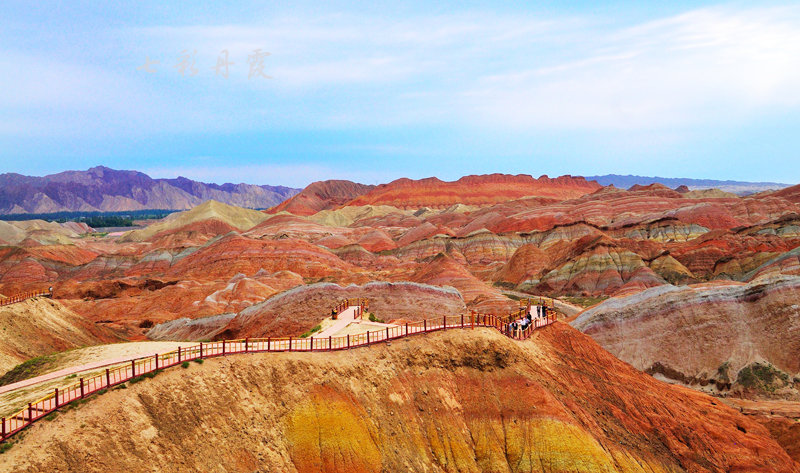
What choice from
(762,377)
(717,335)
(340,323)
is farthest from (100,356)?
(762,377)

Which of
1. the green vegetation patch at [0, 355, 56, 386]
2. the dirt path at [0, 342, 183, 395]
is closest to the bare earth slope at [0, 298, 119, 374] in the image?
the green vegetation patch at [0, 355, 56, 386]

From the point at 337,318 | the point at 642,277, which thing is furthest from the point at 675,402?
the point at 642,277

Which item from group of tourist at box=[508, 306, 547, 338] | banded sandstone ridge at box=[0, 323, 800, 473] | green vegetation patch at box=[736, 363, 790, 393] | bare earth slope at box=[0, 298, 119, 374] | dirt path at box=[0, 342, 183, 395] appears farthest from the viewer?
green vegetation patch at box=[736, 363, 790, 393]

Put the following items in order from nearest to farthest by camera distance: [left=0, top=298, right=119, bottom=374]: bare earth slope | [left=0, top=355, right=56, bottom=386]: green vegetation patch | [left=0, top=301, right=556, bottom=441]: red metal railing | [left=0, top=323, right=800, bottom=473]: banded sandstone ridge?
[left=0, top=301, right=556, bottom=441]: red metal railing
[left=0, top=323, right=800, bottom=473]: banded sandstone ridge
[left=0, top=355, right=56, bottom=386]: green vegetation patch
[left=0, top=298, right=119, bottom=374]: bare earth slope

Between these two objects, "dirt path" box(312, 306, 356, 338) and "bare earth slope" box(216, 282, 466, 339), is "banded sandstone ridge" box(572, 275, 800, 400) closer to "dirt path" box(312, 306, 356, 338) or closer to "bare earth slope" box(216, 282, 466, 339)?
"bare earth slope" box(216, 282, 466, 339)

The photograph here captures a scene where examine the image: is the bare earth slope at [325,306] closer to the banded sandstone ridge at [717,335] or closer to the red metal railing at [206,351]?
the red metal railing at [206,351]

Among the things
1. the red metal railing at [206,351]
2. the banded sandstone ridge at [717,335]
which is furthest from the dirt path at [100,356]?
the banded sandstone ridge at [717,335]

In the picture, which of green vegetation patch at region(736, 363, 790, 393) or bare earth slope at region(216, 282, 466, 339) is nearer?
green vegetation patch at region(736, 363, 790, 393)

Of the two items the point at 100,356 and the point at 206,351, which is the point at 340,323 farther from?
the point at 100,356
